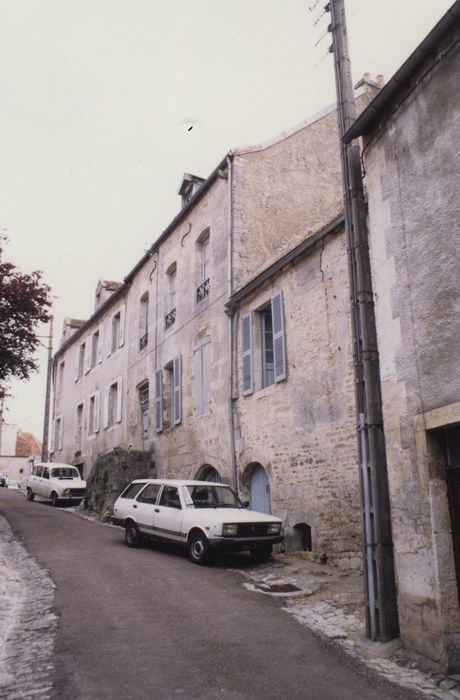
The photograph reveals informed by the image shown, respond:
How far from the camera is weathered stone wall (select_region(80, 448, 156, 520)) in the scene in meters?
16.6

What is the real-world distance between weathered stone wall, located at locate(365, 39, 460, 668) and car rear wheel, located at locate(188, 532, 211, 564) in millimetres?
4180

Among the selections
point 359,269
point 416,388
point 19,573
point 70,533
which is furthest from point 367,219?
point 70,533

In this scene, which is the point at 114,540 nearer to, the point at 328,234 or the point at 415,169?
the point at 328,234

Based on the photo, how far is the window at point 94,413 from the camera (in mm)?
23328

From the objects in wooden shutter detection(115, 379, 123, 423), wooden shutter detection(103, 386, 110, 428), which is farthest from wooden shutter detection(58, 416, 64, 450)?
wooden shutter detection(115, 379, 123, 423)

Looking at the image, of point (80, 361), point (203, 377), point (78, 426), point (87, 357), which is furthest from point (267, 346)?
point (80, 361)

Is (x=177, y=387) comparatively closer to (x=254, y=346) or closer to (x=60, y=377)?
(x=254, y=346)

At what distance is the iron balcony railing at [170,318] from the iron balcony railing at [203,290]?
1.75 meters

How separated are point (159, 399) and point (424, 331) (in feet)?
41.5

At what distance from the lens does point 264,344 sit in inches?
512

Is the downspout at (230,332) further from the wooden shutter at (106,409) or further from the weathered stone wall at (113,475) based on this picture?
the wooden shutter at (106,409)

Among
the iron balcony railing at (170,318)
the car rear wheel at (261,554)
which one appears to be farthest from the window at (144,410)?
the car rear wheel at (261,554)

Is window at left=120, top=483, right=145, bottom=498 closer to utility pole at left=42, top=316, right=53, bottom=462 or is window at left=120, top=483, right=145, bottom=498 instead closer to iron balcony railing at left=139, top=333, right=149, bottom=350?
iron balcony railing at left=139, top=333, right=149, bottom=350

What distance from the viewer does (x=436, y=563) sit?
5.34 m
